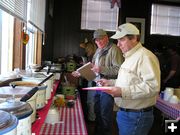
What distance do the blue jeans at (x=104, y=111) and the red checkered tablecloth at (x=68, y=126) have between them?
65 centimetres

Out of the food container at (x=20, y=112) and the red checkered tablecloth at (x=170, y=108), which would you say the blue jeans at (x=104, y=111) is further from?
the food container at (x=20, y=112)

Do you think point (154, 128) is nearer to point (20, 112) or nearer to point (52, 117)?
point (52, 117)

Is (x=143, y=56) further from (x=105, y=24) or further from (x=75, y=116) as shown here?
(x=105, y=24)

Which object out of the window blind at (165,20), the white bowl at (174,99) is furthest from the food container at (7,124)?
the window blind at (165,20)

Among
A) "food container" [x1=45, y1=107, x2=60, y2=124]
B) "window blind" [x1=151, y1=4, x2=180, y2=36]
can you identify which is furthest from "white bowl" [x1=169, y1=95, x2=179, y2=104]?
"window blind" [x1=151, y1=4, x2=180, y2=36]

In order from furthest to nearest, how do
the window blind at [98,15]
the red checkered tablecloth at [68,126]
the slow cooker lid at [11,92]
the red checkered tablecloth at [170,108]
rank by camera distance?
the window blind at [98,15]
the red checkered tablecloth at [170,108]
the red checkered tablecloth at [68,126]
the slow cooker lid at [11,92]

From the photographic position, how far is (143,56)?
216cm

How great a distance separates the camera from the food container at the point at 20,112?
1041 millimetres

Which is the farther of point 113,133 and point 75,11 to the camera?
point 75,11

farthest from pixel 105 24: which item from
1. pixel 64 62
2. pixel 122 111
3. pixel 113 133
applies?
pixel 122 111

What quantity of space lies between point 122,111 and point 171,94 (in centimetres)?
187

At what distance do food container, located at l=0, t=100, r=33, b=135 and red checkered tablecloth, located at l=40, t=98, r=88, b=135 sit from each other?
1.09m

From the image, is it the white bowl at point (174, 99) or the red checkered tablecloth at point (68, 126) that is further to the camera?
the white bowl at point (174, 99)

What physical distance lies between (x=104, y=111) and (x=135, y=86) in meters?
1.53
